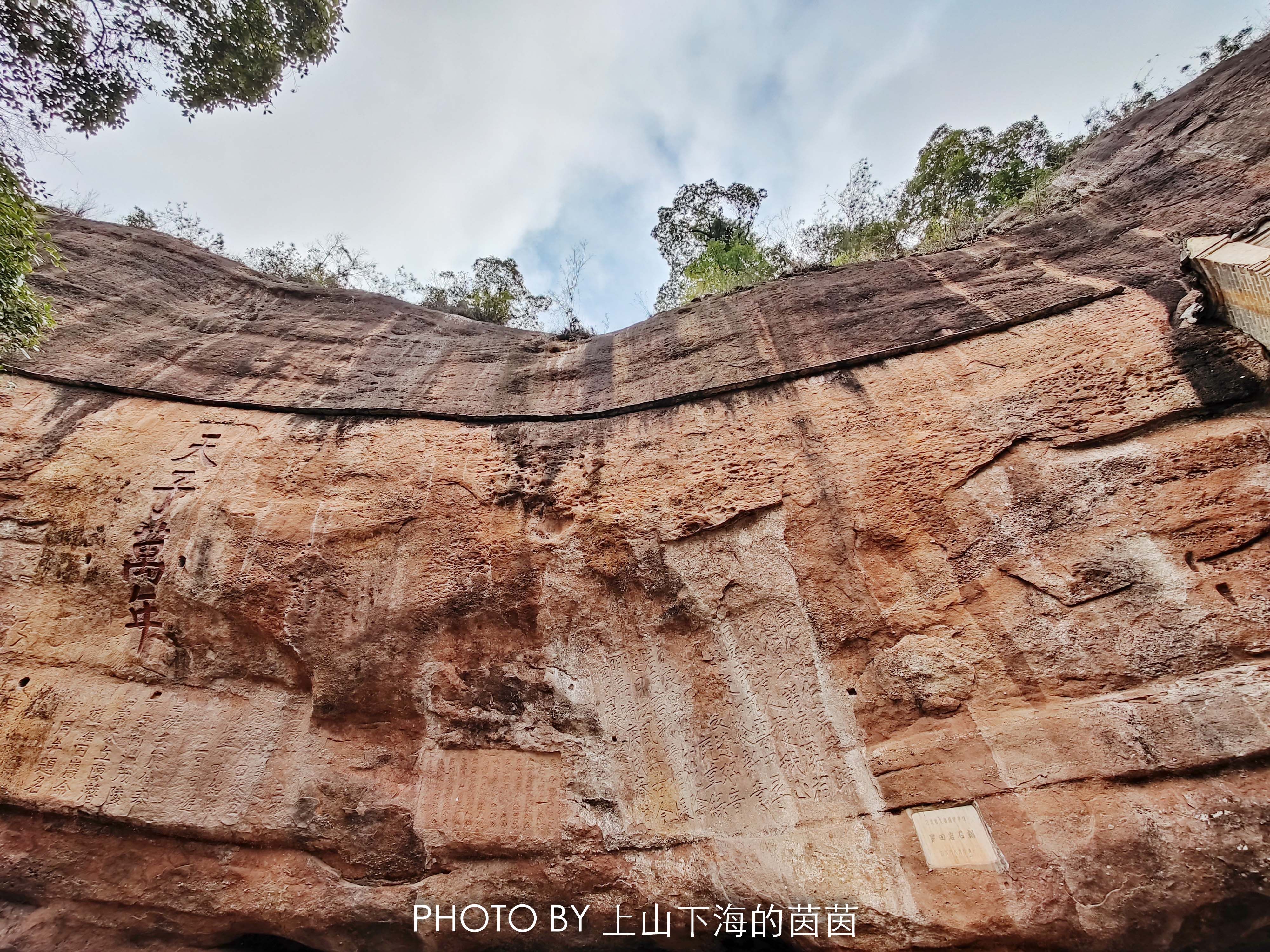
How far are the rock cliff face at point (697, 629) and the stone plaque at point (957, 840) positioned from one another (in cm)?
A: 7

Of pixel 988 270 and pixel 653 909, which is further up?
pixel 988 270

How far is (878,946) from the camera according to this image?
3777mm

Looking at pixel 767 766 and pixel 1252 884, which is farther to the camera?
pixel 767 766

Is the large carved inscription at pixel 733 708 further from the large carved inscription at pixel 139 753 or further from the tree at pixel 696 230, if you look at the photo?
the tree at pixel 696 230

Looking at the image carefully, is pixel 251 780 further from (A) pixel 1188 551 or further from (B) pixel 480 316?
(B) pixel 480 316

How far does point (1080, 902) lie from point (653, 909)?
2.74 meters

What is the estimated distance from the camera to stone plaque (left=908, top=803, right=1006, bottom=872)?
3.72 metres

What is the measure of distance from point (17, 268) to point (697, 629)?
6744mm

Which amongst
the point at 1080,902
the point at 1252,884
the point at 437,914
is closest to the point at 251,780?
the point at 437,914

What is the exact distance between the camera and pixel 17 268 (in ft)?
16.9

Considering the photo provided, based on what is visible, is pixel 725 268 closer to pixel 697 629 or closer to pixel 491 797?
pixel 697 629

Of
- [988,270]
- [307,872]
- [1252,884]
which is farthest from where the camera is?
[988,270]

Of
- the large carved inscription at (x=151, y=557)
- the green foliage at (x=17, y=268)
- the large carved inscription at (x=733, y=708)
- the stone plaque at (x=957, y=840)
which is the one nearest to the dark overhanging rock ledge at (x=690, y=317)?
the green foliage at (x=17, y=268)

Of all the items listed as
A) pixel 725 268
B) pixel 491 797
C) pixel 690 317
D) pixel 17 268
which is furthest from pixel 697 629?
pixel 725 268
